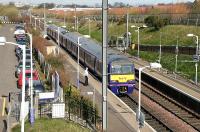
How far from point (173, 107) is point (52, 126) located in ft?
39.6

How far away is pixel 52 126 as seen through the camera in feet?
81.4

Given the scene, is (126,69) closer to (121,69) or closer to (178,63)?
(121,69)

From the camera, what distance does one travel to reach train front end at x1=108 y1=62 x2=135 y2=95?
3750cm

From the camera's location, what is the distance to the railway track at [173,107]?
3025cm

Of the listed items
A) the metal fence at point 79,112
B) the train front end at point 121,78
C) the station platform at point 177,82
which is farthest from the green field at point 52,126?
the train front end at point 121,78

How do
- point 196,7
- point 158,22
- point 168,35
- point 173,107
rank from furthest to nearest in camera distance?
point 196,7 → point 158,22 → point 168,35 → point 173,107

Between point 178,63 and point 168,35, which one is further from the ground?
point 168,35

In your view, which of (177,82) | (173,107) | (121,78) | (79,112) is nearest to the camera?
(79,112)

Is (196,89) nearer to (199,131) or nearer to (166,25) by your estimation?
(199,131)

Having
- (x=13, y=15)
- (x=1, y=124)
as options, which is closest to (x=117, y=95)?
(x=1, y=124)

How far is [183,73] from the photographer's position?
155 feet

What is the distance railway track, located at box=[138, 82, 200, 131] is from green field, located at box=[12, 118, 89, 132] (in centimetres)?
749

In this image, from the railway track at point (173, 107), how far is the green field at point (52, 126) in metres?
7.49

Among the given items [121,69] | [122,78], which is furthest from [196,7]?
[122,78]
